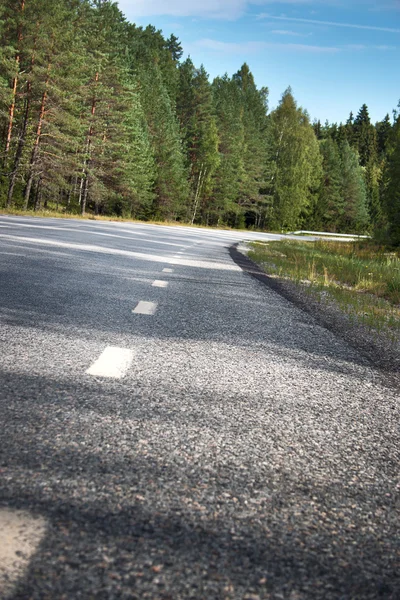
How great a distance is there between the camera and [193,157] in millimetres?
75125

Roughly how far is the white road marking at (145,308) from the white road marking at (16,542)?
437 cm

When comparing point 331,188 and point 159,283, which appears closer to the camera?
point 159,283

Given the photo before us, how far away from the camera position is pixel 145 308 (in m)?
6.67

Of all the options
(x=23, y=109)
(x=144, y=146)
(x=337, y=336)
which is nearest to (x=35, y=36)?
(x=23, y=109)

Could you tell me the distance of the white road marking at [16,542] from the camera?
164 cm

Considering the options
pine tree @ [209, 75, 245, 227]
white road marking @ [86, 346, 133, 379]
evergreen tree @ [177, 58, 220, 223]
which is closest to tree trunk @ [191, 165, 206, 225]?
evergreen tree @ [177, 58, 220, 223]

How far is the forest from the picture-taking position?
39.8m

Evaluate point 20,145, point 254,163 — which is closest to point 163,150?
point 254,163

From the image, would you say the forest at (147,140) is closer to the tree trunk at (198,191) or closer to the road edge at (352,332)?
the tree trunk at (198,191)

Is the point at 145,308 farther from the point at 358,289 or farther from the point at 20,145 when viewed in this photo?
the point at 20,145

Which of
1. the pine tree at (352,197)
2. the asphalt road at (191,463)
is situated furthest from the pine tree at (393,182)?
the pine tree at (352,197)

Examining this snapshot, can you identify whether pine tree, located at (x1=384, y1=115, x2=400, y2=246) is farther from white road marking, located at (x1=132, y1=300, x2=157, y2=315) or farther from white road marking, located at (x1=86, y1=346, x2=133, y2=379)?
white road marking, located at (x1=86, y1=346, x2=133, y2=379)

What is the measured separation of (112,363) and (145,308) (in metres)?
2.54

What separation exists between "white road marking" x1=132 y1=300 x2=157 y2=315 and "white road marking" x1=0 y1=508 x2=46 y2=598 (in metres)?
4.37
